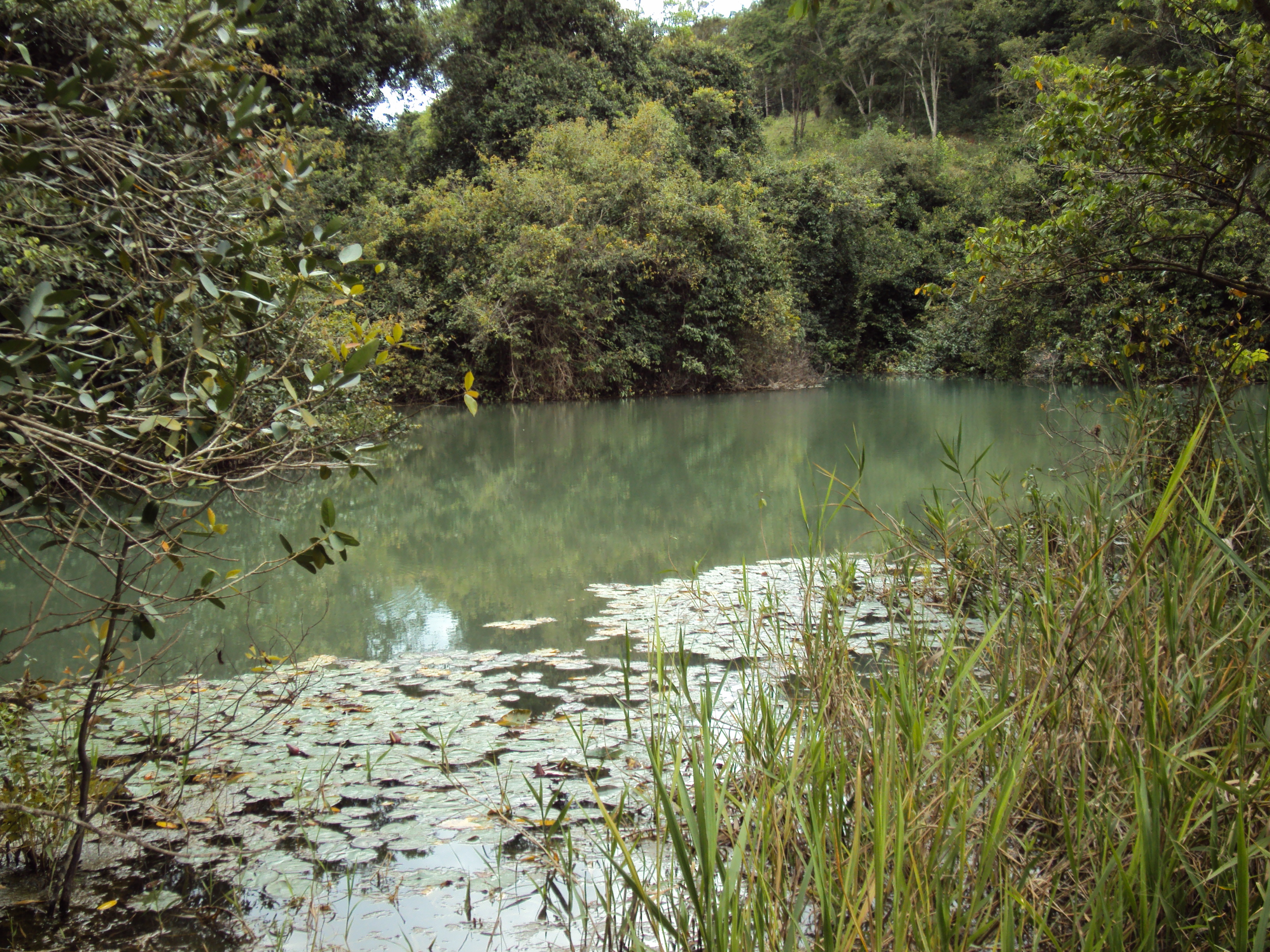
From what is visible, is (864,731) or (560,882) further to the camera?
(560,882)

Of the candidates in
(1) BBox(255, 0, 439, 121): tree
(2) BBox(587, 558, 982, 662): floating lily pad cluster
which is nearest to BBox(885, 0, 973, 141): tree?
(1) BBox(255, 0, 439, 121): tree

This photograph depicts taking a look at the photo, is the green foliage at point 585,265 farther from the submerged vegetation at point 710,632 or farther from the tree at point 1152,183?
the tree at point 1152,183

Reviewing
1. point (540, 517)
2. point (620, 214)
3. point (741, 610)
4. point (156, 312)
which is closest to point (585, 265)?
point (620, 214)

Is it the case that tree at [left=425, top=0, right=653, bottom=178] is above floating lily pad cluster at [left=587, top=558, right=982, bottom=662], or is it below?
above

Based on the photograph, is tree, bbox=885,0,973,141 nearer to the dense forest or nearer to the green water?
the dense forest

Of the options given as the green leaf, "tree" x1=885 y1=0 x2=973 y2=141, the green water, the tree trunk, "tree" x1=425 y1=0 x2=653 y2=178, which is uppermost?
"tree" x1=885 y1=0 x2=973 y2=141

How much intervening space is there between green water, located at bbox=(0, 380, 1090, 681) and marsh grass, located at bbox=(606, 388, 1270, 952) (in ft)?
5.49

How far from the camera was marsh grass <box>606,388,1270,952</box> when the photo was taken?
4.86 feet

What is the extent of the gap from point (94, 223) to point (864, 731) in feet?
7.10

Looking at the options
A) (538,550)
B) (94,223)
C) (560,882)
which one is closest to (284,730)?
(560,882)

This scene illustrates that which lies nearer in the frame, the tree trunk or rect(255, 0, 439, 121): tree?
the tree trunk

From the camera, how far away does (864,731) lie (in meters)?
2.00

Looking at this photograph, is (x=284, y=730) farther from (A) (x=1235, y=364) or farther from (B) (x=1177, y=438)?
(A) (x=1235, y=364)

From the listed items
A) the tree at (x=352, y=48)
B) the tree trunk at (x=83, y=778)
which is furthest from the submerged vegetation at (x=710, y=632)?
the tree at (x=352, y=48)
